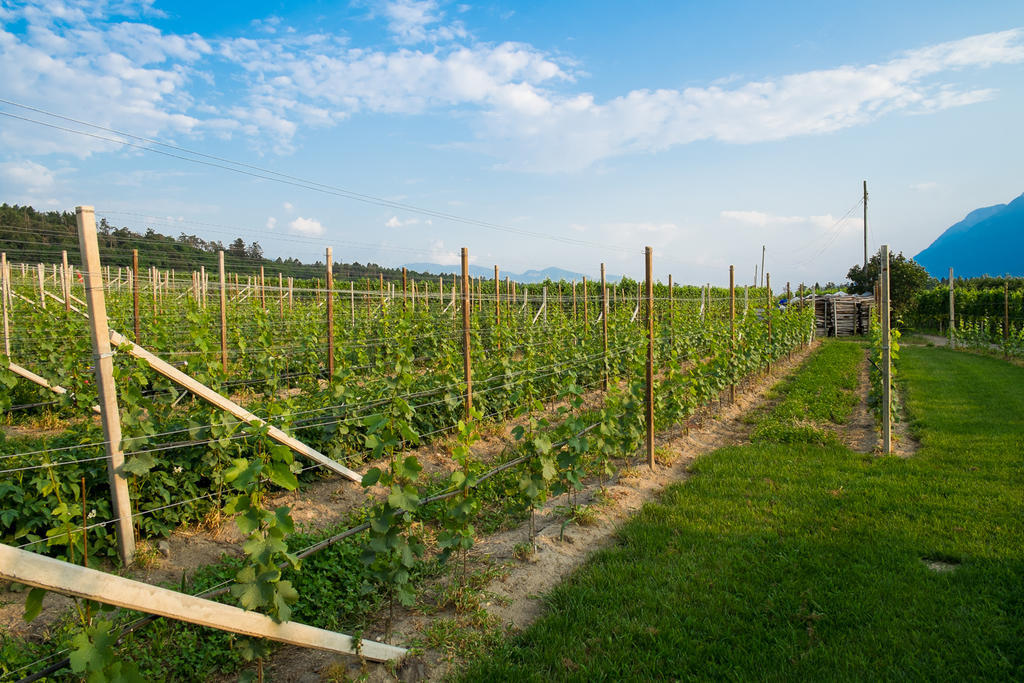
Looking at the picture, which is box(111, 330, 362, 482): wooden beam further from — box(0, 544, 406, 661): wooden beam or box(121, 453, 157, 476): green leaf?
box(0, 544, 406, 661): wooden beam

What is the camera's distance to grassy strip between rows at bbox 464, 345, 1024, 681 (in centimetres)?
296

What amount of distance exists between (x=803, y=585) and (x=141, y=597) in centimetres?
374

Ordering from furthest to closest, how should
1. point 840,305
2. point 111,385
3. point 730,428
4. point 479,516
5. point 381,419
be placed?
point 840,305, point 730,428, point 479,516, point 111,385, point 381,419

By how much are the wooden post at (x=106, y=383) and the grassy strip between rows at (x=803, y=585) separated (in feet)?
8.51

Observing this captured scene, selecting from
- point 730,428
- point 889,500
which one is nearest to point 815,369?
point 730,428

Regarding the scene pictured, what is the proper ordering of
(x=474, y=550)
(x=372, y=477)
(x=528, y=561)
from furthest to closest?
(x=474, y=550), (x=528, y=561), (x=372, y=477)

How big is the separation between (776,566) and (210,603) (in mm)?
3570

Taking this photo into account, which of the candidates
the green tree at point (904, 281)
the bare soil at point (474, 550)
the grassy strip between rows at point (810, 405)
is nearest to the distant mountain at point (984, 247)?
the green tree at point (904, 281)

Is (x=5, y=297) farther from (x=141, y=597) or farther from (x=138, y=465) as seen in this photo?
(x=141, y=597)

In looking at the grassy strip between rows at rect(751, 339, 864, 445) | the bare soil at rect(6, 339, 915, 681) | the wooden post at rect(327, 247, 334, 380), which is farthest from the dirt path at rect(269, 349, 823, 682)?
the wooden post at rect(327, 247, 334, 380)

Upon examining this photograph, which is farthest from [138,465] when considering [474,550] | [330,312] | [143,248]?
[143,248]

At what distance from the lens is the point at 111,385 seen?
3684mm

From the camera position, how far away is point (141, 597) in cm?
201

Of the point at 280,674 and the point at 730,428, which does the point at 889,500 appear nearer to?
the point at 730,428
